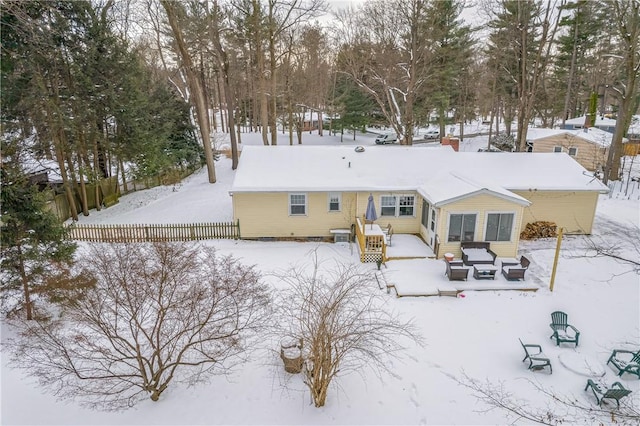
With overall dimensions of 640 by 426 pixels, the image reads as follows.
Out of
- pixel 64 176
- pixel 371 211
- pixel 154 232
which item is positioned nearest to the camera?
pixel 371 211

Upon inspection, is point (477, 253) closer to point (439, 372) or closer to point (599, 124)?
point (439, 372)

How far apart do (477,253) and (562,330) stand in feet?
13.5

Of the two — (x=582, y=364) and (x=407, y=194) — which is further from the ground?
(x=407, y=194)

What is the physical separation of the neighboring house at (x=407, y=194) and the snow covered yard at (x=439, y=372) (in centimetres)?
180

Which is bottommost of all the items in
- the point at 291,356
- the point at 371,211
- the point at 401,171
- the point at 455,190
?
the point at 291,356

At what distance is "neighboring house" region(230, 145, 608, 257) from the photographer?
1369 centimetres

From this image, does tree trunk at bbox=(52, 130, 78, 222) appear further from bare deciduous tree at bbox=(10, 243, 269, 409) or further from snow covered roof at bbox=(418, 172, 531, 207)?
snow covered roof at bbox=(418, 172, 531, 207)

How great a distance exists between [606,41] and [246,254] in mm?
42146

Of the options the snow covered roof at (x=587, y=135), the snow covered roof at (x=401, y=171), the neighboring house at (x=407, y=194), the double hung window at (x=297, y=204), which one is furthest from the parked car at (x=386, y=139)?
the double hung window at (x=297, y=204)

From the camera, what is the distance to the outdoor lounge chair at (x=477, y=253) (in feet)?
42.2

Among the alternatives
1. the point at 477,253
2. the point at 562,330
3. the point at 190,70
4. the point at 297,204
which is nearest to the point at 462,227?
the point at 477,253

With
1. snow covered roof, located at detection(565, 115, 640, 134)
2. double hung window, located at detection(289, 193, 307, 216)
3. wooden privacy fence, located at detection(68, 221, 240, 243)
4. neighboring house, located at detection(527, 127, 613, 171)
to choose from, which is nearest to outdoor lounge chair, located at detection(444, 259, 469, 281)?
double hung window, located at detection(289, 193, 307, 216)

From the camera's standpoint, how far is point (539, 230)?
15992 mm

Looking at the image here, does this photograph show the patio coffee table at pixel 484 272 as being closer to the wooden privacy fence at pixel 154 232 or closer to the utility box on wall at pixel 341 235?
the utility box on wall at pixel 341 235
